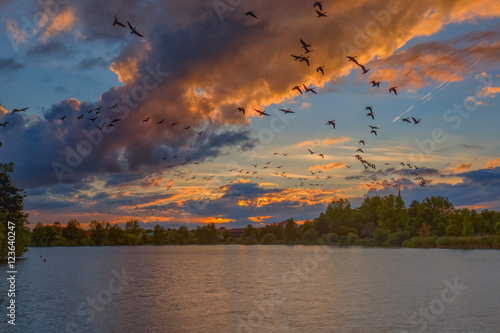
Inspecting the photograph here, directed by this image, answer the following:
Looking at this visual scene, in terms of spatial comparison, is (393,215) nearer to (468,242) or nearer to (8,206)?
(468,242)

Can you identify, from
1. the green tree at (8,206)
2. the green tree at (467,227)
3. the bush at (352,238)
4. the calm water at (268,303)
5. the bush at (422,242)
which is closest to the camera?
the calm water at (268,303)

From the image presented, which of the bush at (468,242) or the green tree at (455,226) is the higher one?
the green tree at (455,226)

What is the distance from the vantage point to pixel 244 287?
60.8m

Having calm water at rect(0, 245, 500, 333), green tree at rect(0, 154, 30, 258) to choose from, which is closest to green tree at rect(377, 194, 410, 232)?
calm water at rect(0, 245, 500, 333)

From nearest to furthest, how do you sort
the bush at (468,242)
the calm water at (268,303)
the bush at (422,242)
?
the calm water at (268,303) → the bush at (468,242) → the bush at (422,242)

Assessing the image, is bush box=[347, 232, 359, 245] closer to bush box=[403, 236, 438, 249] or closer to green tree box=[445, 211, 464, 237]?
bush box=[403, 236, 438, 249]

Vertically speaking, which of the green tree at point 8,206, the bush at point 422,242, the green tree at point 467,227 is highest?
the green tree at point 8,206

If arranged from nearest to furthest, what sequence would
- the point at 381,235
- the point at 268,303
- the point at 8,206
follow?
the point at 268,303 < the point at 8,206 < the point at 381,235

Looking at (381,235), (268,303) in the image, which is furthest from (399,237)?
(268,303)

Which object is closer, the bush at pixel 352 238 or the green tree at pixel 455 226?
the green tree at pixel 455 226

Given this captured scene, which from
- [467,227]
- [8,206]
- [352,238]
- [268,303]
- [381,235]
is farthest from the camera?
[352,238]

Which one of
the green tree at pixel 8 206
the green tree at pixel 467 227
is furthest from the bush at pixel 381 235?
the green tree at pixel 8 206

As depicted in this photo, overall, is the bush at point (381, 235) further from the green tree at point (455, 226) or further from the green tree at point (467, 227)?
the green tree at point (467, 227)

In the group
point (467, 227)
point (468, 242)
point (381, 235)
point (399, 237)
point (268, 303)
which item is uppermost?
→ point (467, 227)
